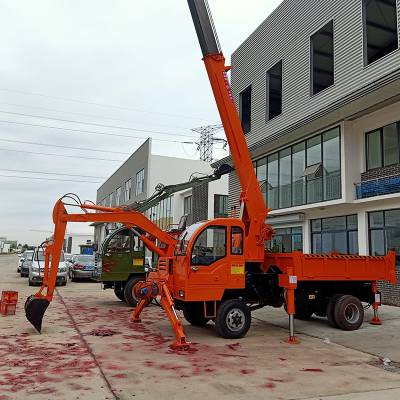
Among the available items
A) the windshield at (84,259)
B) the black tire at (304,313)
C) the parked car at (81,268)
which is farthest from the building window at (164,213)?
the black tire at (304,313)

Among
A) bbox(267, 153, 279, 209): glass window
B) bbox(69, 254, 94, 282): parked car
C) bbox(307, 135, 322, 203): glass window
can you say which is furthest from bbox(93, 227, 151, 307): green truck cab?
bbox(69, 254, 94, 282): parked car

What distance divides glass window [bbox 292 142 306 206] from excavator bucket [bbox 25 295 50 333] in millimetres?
12156

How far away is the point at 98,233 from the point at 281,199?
6034 cm

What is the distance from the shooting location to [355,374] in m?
7.09

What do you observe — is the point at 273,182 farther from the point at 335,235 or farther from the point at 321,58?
the point at 321,58

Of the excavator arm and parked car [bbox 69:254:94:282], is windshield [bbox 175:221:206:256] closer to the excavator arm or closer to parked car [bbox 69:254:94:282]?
the excavator arm

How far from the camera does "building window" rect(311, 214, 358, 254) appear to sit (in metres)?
16.9

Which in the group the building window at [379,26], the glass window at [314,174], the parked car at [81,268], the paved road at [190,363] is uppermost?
the building window at [379,26]

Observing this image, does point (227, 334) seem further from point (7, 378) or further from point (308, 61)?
point (308, 61)

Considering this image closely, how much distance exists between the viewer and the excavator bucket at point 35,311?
1019 cm

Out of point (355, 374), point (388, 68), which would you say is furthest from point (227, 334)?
point (388, 68)

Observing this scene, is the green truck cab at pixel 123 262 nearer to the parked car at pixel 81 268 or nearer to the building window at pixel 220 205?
the parked car at pixel 81 268

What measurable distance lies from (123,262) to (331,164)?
348 inches

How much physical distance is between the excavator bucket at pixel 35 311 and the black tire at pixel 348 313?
23.2 feet
